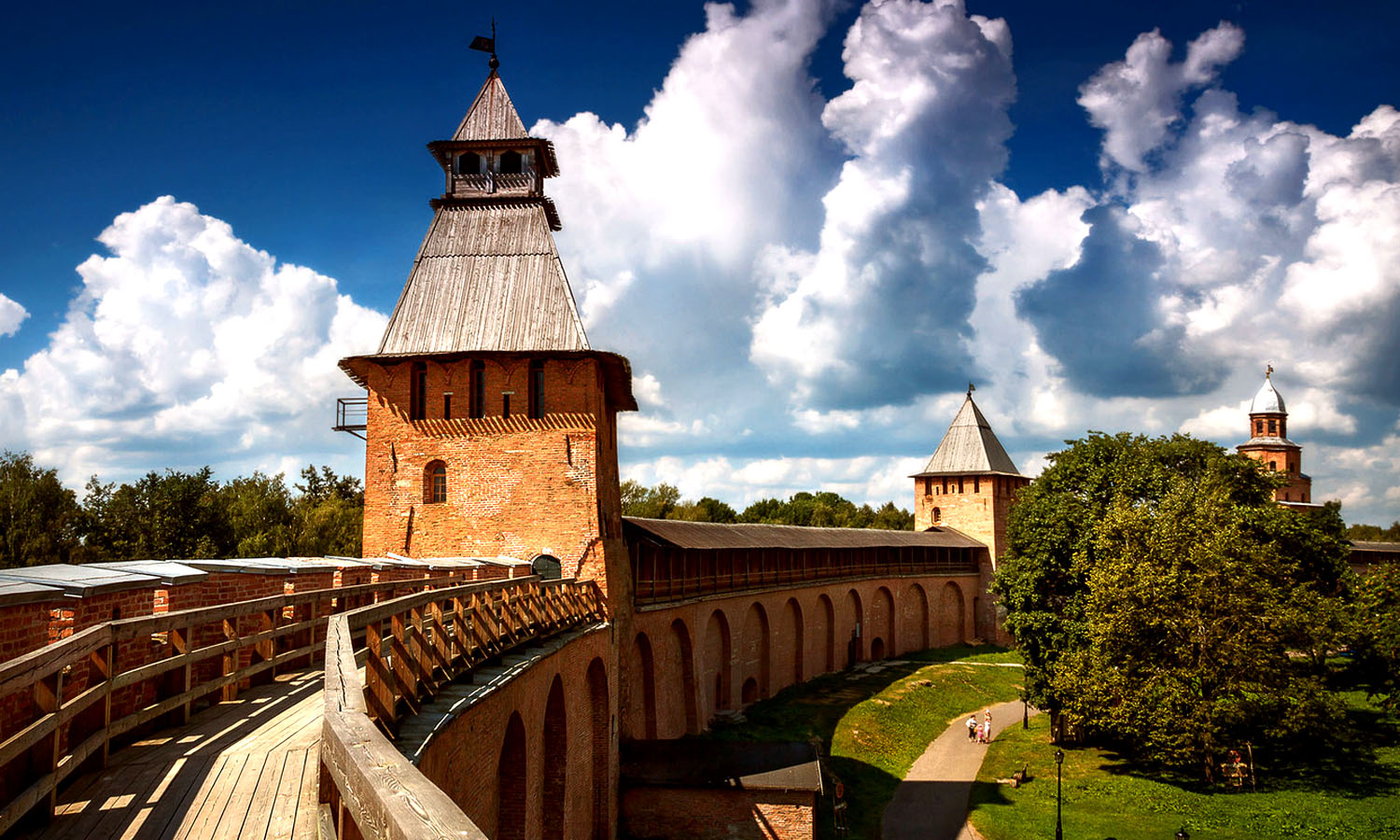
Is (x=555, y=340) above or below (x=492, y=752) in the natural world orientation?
above

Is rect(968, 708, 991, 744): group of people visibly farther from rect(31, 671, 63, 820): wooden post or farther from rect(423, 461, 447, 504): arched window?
rect(31, 671, 63, 820): wooden post

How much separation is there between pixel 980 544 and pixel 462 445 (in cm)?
3281

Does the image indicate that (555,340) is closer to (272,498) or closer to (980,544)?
(272,498)

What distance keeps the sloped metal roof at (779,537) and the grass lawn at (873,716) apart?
500cm

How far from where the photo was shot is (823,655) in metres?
35.5

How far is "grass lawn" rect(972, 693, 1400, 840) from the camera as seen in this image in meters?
18.4

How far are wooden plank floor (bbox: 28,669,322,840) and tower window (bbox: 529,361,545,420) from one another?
12777 mm

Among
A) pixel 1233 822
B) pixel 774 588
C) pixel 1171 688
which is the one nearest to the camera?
pixel 1233 822

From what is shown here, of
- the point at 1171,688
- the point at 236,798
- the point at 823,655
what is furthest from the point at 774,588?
the point at 236,798

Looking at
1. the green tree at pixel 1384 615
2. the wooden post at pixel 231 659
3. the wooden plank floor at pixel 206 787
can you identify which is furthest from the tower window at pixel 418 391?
the green tree at pixel 1384 615

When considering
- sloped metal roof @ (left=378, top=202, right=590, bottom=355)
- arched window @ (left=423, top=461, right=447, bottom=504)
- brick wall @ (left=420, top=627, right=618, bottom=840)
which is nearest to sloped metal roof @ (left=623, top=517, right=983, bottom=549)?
arched window @ (left=423, top=461, right=447, bottom=504)

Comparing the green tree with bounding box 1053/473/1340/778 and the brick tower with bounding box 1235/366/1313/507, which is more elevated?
the brick tower with bounding box 1235/366/1313/507

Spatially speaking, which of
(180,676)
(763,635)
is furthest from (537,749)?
(763,635)

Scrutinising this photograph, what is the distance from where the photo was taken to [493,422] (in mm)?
18984
